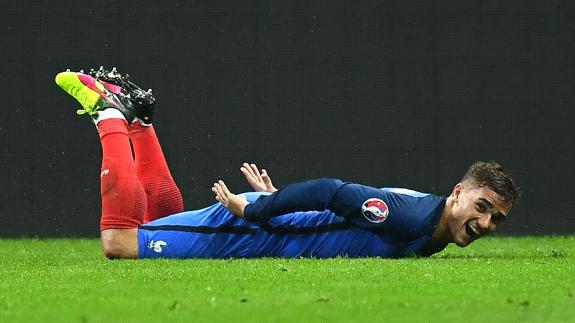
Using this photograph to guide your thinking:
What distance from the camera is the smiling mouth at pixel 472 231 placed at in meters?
6.51

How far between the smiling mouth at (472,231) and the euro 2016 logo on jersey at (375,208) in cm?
45

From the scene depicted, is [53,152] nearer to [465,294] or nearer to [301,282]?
[301,282]

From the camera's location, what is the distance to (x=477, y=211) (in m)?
6.49

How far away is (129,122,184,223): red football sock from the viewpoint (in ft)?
24.8

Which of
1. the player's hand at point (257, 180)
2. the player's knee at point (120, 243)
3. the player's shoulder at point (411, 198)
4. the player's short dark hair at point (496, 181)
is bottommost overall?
the player's knee at point (120, 243)

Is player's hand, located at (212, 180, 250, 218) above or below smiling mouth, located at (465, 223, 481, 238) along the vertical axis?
above

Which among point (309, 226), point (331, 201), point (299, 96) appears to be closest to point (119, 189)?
point (309, 226)

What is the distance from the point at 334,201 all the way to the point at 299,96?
143 inches

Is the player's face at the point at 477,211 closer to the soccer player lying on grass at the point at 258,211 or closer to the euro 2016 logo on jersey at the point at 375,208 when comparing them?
the soccer player lying on grass at the point at 258,211

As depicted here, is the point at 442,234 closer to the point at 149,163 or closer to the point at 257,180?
the point at 257,180

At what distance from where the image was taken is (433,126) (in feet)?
32.7

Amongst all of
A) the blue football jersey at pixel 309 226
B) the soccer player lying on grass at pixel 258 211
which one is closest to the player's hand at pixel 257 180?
the soccer player lying on grass at pixel 258 211

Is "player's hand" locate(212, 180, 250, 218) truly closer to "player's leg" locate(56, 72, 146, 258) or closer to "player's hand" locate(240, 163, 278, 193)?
"player's leg" locate(56, 72, 146, 258)

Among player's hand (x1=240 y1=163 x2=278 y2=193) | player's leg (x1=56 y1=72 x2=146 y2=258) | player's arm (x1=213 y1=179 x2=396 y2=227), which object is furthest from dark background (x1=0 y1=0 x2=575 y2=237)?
player's arm (x1=213 y1=179 x2=396 y2=227)
